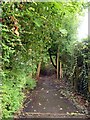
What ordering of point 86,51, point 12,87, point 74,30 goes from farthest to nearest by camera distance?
point 74,30, point 86,51, point 12,87

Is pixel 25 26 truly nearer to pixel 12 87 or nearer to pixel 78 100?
pixel 12 87

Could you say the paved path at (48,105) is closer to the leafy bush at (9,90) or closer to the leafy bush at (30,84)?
the leafy bush at (30,84)

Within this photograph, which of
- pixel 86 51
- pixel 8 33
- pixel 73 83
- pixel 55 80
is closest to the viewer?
pixel 8 33

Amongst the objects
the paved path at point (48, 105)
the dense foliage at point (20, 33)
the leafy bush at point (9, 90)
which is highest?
the dense foliage at point (20, 33)

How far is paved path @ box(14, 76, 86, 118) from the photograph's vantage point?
94.3 inches

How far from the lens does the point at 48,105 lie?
2691 mm

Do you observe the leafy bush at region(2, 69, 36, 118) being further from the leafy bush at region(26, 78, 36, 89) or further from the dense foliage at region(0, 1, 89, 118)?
the leafy bush at region(26, 78, 36, 89)

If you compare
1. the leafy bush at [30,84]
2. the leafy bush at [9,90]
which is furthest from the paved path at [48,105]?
the leafy bush at [9,90]

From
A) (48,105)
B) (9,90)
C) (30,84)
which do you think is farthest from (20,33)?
(30,84)

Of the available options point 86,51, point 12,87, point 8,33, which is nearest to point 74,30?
point 86,51

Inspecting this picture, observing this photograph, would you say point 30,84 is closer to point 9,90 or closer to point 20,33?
point 9,90

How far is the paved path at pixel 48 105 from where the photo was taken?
2395 mm

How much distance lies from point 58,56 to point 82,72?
1.76m

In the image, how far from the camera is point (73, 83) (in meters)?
3.45
